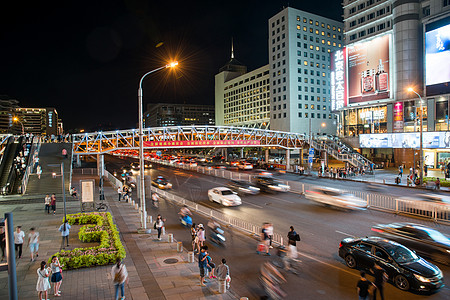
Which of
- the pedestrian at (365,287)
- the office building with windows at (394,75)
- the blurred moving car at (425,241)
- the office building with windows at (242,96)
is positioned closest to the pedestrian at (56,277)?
the pedestrian at (365,287)

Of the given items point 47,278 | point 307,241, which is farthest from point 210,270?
point 307,241

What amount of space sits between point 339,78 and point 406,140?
2115 cm

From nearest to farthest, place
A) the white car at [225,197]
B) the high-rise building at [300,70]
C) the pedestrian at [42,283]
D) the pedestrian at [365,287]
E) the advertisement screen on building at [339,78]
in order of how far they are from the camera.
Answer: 1. the pedestrian at [365,287]
2. the pedestrian at [42,283]
3. the white car at [225,197]
4. the advertisement screen on building at [339,78]
5. the high-rise building at [300,70]

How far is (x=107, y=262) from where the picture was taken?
1278 cm

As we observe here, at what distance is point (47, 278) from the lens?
9.48m

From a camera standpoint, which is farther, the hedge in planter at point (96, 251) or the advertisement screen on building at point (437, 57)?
the advertisement screen on building at point (437, 57)

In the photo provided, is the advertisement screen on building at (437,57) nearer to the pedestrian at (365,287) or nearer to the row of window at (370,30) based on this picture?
the row of window at (370,30)

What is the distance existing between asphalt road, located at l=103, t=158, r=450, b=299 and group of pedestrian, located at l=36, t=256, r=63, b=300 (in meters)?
6.10

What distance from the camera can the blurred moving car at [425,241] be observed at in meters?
12.3

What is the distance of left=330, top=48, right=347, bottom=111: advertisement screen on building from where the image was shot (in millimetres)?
63469

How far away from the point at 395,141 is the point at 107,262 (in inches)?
2073

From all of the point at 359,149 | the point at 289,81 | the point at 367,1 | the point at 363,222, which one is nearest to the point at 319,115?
the point at 289,81

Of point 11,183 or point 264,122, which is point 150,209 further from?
point 264,122

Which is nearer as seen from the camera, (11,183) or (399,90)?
(11,183)
